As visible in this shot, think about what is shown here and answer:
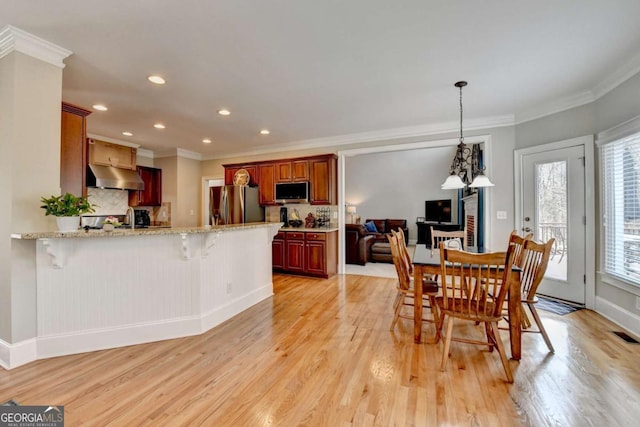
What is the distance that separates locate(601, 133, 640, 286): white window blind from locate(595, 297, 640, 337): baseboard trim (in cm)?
34

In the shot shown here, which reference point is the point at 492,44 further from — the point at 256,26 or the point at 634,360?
the point at 634,360

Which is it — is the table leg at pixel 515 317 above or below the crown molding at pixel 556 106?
below

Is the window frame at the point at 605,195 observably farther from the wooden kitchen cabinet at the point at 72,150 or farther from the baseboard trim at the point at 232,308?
the wooden kitchen cabinet at the point at 72,150

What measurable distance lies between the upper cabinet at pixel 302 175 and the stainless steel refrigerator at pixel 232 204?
29 centimetres

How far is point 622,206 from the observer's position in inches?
115

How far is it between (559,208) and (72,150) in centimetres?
574

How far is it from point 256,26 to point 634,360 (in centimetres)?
394

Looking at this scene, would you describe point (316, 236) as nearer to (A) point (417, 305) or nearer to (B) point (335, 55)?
(A) point (417, 305)

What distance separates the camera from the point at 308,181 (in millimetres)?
5355

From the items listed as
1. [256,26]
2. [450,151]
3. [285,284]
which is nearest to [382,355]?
Result: [285,284]

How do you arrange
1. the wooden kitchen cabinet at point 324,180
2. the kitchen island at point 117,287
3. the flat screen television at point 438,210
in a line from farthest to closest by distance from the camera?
the flat screen television at point 438,210 → the wooden kitchen cabinet at point 324,180 → the kitchen island at point 117,287

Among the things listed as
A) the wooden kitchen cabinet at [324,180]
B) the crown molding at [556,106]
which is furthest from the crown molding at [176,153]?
the crown molding at [556,106]

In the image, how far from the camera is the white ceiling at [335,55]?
6.37ft

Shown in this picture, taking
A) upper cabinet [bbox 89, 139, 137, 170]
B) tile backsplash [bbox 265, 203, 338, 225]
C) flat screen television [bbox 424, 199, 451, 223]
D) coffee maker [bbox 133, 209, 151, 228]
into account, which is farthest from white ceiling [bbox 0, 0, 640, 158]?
flat screen television [bbox 424, 199, 451, 223]
